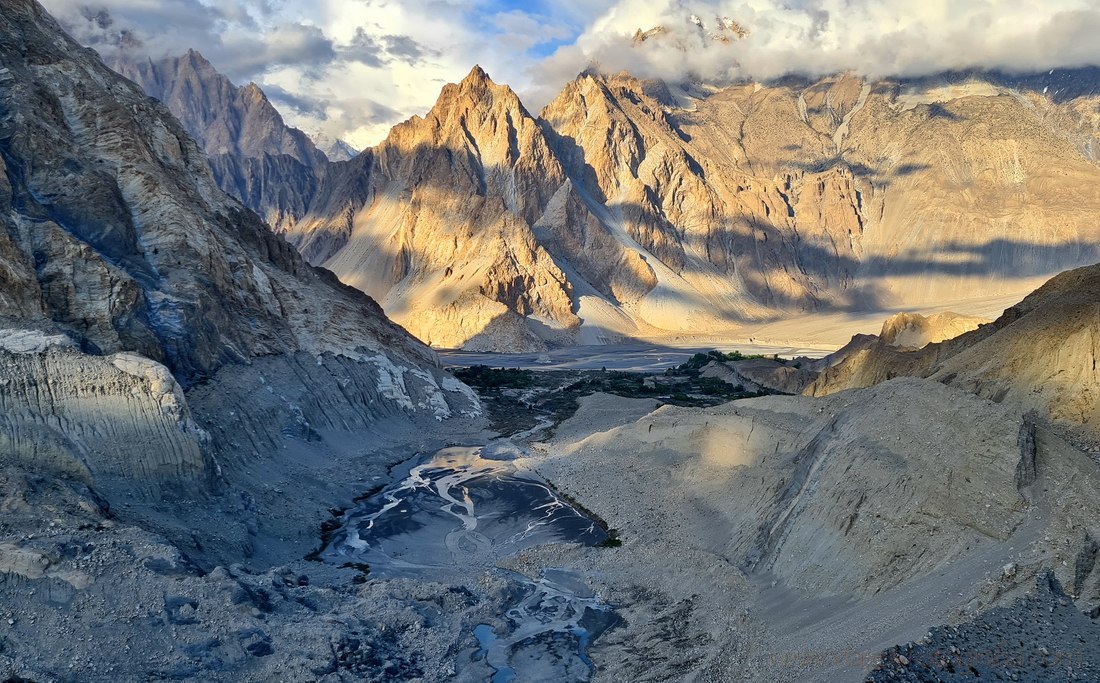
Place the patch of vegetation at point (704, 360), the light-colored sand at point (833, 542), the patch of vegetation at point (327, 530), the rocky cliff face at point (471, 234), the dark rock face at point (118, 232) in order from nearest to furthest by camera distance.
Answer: the light-colored sand at point (833, 542) → the patch of vegetation at point (327, 530) → the dark rock face at point (118, 232) → the patch of vegetation at point (704, 360) → the rocky cliff face at point (471, 234)

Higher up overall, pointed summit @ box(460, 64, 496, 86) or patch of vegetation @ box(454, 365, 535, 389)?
pointed summit @ box(460, 64, 496, 86)

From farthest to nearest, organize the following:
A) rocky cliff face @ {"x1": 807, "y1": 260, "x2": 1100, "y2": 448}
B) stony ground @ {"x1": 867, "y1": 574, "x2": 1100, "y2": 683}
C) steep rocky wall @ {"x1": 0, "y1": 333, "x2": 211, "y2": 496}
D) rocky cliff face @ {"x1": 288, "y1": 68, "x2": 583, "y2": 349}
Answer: rocky cliff face @ {"x1": 288, "y1": 68, "x2": 583, "y2": 349}
rocky cliff face @ {"x1": 807, "y1": 260, "x2": 1100, "y2": 448}
steep rocky wall @ {"x1": 0, "y1": 333, "x2": 211, "y2": 496}
stony ground @ {"x1": 867, "y1": 574, "x2": 1100, "y2": 683}

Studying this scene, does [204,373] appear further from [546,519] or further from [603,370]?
[603,370]

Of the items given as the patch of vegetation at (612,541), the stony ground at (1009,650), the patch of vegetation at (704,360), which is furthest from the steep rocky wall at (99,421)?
the patch of vegetation at (704,360)

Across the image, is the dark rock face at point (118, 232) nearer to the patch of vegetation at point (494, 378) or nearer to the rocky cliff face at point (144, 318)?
the rocky cliff face at point (144, 318)

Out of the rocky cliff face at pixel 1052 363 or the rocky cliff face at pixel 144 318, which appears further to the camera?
the rocky cliff face at pixel 1052 363

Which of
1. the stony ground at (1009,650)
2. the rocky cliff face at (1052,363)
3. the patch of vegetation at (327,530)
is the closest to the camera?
the stony ground at (1009,650)

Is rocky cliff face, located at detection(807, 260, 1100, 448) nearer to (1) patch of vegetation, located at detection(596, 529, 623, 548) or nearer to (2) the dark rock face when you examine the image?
(1) patch of vegetation, located at detection(596, 529, 623, 548)

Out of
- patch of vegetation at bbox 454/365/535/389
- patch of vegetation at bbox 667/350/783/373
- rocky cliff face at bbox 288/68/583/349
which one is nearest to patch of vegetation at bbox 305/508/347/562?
patch of vegetation at bbox 454/365/535/389

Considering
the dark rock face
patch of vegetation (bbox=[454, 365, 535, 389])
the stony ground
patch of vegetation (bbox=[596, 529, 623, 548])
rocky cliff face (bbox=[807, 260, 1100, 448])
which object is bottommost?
patch of vegetation (bbox=[596, 529, 623, 548])
